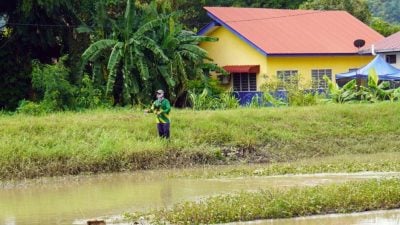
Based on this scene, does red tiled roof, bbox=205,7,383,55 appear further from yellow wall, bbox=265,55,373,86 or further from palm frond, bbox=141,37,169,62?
palm frond, bbox=141,37,169,62

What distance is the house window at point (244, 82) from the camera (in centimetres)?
3055

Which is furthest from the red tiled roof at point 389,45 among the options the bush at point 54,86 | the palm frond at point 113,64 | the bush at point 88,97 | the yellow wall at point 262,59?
the bush at point 54,86

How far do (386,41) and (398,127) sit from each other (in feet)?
35.6

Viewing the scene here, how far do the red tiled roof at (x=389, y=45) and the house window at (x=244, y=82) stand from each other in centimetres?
524

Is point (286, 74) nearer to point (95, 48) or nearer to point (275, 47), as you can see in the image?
point (275, 47)

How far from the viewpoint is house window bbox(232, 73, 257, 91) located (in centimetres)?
3055

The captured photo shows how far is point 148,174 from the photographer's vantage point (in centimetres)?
1683

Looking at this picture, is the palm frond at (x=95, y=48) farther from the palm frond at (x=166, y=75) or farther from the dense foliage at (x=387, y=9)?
the dense foliage at (x=387, y=9)

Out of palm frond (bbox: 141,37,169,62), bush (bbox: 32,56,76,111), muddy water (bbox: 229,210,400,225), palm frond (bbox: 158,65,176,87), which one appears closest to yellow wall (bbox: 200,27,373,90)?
palm frond (bbox: 158,65,176,87)

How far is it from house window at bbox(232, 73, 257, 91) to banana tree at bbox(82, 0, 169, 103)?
4.83 m

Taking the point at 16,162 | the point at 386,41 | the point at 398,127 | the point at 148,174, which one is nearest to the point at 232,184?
the point at 148,174

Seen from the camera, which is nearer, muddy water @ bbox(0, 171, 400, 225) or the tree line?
muddy water @ bbox(0, 171, 400, 225)

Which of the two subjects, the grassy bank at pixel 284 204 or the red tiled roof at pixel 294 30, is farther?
the red tiled roof at pixel 294 30

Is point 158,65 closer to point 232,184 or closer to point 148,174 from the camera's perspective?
point 148,174
